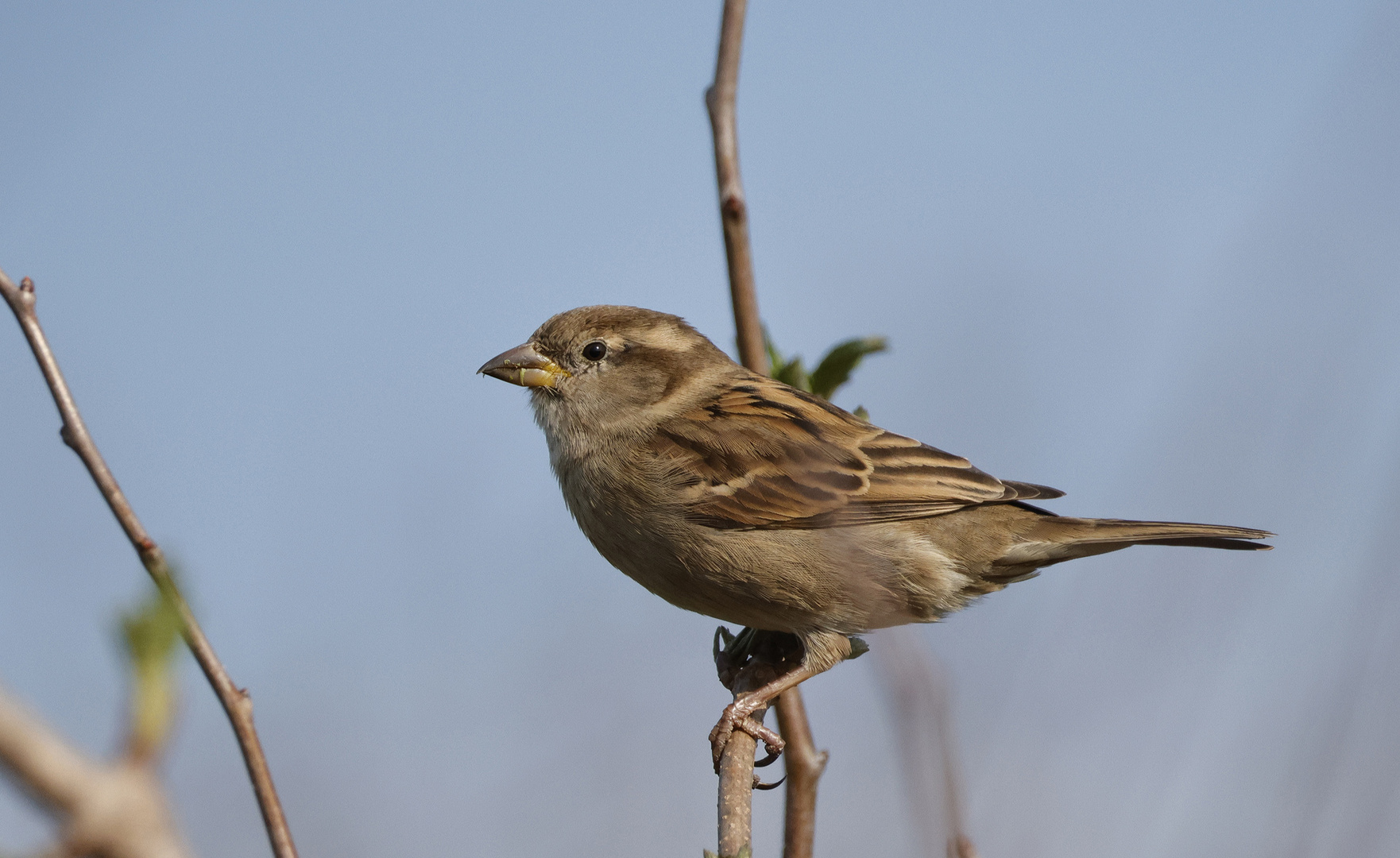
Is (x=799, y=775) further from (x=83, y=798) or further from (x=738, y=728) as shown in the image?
(x=83, y=798)

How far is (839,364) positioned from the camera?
12.4 ft

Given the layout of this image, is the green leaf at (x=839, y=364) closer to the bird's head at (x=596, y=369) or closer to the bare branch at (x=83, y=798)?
the bird's head at (x=596, y=369)

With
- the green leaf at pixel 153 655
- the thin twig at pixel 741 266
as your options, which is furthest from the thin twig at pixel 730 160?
the green leaf at pixel 153 655

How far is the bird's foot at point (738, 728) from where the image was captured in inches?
138

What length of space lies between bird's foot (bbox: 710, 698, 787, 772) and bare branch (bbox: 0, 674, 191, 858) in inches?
116

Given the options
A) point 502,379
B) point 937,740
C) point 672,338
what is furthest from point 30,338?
point 672,338

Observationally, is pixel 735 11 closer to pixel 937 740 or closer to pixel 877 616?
pixel 877 616

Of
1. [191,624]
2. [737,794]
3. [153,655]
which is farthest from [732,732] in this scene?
[153,655]

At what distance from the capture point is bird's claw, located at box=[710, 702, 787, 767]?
3.51m

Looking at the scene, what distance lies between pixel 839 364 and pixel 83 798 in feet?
10.8

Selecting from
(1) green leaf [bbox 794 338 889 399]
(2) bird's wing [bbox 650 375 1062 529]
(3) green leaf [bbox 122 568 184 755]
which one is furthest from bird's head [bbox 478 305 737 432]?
(3) green leaf [bbox 122 568 184 755]

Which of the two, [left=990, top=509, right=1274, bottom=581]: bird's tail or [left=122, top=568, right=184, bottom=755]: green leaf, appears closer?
[left=122, top=568, right=184, bottom=755]: green leaf

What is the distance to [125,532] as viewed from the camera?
155 cm

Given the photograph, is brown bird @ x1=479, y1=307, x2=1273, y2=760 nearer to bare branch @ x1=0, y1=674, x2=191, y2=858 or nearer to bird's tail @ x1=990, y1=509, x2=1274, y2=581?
bird's tail @ x1=990, y1=509, x2=1274, y2=581
